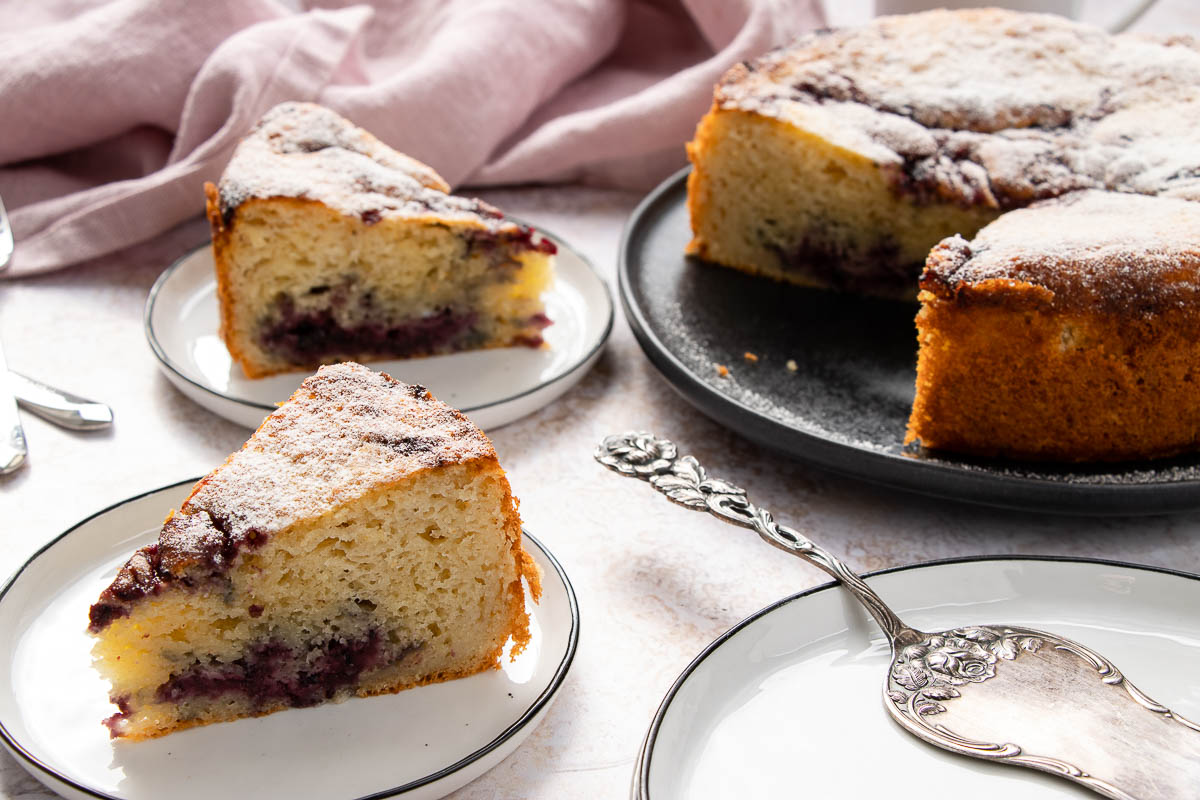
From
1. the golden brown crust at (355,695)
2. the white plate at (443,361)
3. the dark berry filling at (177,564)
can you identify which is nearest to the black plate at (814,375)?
the white plate at (443,361)

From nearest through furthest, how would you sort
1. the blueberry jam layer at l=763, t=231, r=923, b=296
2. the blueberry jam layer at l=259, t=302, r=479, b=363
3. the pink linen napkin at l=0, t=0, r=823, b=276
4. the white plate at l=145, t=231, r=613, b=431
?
the white plate at l=145, t=231, r=613, b=431 < the blueberry jam layer at l=259, t=302, r=479, b=363 < the blueberry jam layer at l=763, t=231, r=923, b=296 < the pink linen napkin at l=0, t=0, r=823, b=276

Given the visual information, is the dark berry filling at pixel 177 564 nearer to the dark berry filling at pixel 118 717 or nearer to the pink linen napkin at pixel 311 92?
the dark berry filling at pixel 118 717

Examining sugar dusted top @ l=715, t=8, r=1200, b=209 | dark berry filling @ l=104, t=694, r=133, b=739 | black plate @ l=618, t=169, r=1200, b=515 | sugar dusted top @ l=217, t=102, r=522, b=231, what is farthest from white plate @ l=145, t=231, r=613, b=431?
dark berry filling @ l=104, t=694, r=133, b=739

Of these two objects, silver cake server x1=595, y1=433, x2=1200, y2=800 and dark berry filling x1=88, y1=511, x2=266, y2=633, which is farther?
dark berry filling x1=88, y1=511, x2=266, y2=633

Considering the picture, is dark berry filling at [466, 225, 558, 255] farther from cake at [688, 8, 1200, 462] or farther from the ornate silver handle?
the ornate silver handle

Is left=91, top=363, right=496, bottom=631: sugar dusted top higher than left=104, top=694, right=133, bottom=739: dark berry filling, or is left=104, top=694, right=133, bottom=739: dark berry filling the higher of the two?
left=91, top=363, right=496, bottom=631: sugar dusted top

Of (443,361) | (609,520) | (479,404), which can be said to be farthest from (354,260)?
(609,520)
